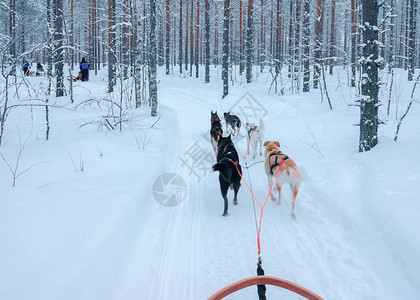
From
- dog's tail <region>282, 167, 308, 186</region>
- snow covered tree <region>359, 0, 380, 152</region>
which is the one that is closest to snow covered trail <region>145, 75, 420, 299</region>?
dog's tail <region>282, 167, 308, 186</region>

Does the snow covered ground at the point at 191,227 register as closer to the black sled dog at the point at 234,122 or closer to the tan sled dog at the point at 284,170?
the tan sled dog at the point at 284,170

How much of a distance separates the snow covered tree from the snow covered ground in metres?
0.58

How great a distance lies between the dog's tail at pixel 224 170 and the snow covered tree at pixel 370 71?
11.1 feet

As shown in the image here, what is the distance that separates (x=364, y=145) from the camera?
19.1ft

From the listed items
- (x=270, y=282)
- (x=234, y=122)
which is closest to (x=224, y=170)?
(x=270, y=282)

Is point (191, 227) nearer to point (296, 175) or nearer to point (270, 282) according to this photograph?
point (296, 175)

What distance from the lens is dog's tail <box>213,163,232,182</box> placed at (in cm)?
435

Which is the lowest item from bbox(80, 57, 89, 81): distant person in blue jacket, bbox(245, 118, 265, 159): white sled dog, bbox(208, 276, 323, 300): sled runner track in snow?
bbox(208, 276, 323, 300): sled runner track in snow

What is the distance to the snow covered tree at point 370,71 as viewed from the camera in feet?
17.9

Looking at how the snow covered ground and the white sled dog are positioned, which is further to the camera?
the white sled dog

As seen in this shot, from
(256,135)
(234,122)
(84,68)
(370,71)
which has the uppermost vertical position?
(84,68)

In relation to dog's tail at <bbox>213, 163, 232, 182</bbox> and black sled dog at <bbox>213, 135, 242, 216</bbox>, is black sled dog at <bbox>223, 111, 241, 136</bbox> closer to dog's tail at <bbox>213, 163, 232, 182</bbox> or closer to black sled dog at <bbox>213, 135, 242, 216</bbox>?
black sled dog at <bbox>213, 135, 242, 216</bbox>

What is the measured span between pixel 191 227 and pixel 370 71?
15.6ft

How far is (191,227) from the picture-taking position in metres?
4.02
